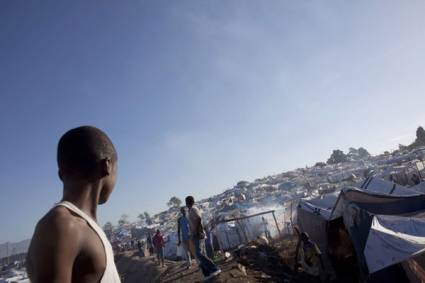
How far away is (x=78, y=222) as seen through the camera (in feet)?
4.27

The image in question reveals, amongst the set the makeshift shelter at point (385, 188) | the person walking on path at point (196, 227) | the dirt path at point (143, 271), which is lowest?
the dirt path at point (143, 271)

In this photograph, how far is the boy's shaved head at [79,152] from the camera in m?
1.53

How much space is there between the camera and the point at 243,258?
1200 centimetres

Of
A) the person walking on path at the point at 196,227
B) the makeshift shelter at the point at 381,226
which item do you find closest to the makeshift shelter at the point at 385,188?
the makeshift shelter at the point at 381,226

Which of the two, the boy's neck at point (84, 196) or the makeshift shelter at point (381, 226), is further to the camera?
the makeshift shelter at point (381, 226)

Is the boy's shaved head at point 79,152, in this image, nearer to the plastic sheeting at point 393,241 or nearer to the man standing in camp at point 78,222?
the man standing in camp at point 78,222

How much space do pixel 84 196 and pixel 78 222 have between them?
261 millimetres

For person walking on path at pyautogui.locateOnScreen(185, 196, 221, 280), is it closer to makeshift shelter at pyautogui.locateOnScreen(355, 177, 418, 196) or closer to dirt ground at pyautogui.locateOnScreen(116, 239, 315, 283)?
dirt ground at pyautogui.locateOnScreen(116, 239, 315, 283)

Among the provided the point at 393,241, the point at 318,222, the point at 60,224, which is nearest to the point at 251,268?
the point at 318,222

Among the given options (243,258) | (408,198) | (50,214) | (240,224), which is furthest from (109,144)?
(240,224)

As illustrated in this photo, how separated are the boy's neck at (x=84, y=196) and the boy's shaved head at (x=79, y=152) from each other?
2.3 inches

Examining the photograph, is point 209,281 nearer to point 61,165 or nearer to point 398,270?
point 398,270

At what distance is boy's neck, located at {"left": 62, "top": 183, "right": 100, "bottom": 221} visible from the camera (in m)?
1.50

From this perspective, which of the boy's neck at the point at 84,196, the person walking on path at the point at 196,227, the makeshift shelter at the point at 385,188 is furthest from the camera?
the makeshift shelter at the point at 385,188
